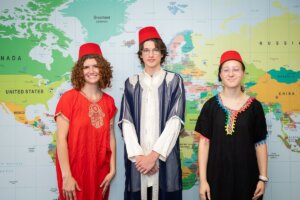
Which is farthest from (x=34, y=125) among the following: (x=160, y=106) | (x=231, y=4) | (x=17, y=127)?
(x=231, y=4)

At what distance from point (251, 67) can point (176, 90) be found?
86cm

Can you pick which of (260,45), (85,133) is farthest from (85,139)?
(260,45)

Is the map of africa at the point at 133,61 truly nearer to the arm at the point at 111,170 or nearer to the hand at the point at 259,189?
the arm at the point at 111,170

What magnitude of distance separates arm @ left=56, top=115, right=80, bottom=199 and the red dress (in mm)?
29

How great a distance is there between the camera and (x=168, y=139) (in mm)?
1751

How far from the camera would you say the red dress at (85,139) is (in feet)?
5.90

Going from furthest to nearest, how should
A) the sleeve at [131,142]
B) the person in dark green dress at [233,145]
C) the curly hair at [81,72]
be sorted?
the curly hair at [81,72]
the sleeve at [131,142]
the person in dark green dress at [233,145]

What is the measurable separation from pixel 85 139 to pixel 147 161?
0.44 m

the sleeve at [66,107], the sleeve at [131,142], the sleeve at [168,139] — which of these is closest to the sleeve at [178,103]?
the sleeve at [168,139]

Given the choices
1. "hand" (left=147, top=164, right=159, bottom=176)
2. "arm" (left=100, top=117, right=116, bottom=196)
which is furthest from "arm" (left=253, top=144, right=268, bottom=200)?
"arm" (left=100, top=117, right=116, bottom=196)

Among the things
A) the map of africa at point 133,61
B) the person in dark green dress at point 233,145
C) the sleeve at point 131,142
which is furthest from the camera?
the map of africa at point 133,61

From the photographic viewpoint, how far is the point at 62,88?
2.30 meters

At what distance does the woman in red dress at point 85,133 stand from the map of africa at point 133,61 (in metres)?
0.39

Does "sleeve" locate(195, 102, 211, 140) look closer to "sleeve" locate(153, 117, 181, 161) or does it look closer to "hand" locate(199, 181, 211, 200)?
"sleeve" locate(153, 117, 181, 161)
